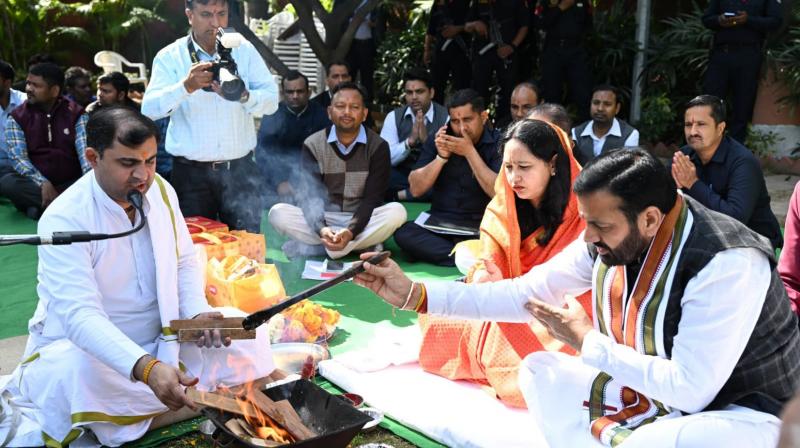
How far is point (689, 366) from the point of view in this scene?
234 cm

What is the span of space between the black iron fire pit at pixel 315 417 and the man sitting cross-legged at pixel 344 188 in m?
2.77

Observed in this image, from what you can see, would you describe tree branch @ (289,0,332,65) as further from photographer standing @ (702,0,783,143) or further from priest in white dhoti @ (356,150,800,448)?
priest in white dhoti @ (356,150,800,448)

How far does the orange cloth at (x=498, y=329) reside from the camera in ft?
11.4

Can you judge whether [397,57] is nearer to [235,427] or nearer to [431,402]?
[431,402]

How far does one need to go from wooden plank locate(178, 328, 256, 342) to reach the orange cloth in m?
1.06

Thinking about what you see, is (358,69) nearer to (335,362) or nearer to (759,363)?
(335,362)

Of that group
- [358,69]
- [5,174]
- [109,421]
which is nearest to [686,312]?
[109,421]

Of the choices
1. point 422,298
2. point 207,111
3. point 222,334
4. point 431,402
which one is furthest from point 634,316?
point 207,111

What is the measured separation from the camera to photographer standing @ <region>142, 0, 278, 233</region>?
491 centimetres

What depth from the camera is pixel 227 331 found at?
2.98 m

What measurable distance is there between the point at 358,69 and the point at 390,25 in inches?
123

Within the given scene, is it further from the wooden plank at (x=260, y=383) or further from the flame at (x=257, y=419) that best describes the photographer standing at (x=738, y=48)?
the flame at (x=257, y=419)

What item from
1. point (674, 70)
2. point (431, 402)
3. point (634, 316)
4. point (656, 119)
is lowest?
point (431, 402)

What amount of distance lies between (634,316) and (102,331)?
186 cm
